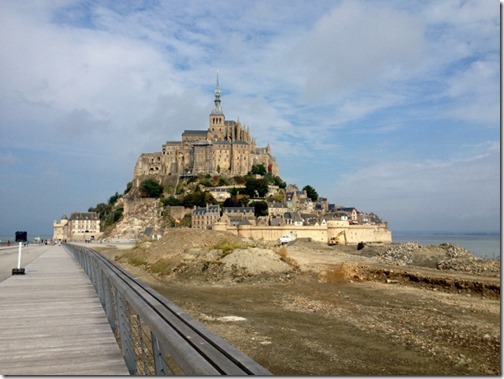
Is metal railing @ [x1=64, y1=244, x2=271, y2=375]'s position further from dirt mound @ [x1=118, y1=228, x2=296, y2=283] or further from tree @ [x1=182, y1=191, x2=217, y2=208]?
tree @ [x1=182, y1=191, x2=217, y2=208]

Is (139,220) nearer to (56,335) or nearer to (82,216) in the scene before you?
(82,216)

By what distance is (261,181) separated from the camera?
3794 inches

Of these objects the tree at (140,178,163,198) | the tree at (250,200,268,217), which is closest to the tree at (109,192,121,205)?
the tree at (140,178,163,198)

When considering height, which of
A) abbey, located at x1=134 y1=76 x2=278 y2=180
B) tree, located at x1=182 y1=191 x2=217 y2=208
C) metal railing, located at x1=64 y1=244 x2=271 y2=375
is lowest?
metal railing, located at x1=64 y1=244 x2=271 y2=375

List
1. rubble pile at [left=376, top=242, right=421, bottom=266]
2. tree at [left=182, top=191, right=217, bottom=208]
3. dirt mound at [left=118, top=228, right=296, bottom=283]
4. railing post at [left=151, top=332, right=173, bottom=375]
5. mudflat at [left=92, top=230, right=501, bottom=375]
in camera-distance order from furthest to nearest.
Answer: tree at [left=182, top=191, right=217, bottom=208] → rubble pile at [left=376, top=242, right=421, bottom=266] → dirt mound at [left=118, top=228, right=296, bottom=283] → mudflat at [left=92, top=230, right=501, bottom=375] → railing post at [left=151, top=332, right=173, bottom=375]

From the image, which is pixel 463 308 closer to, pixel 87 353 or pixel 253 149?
pixel 87 353

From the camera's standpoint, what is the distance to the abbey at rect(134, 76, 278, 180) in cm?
10838

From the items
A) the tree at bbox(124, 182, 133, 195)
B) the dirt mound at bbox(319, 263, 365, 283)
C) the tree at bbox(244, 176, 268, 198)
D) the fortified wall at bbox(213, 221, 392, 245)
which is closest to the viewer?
the dirt mound at bbox(319, 263, 365, 283)

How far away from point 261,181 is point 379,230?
27.3 m

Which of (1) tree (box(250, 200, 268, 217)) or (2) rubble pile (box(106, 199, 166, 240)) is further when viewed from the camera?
(2) rubble pile (box(106, 199, 166, 240))

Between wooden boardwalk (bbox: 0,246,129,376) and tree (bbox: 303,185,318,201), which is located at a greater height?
tree (bbox: 303,185,318,201)

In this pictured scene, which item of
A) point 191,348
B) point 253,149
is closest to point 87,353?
point 191,348

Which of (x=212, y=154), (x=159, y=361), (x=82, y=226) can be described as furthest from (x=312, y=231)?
(x=159, y=361)

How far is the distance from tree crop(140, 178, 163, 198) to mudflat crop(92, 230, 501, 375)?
7799 cm
